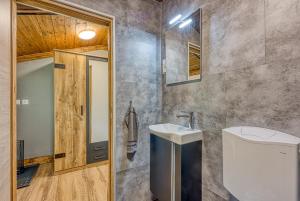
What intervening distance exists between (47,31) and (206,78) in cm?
236

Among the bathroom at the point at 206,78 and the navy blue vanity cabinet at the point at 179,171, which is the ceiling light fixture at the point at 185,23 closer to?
the bathroom at the point at 206,78

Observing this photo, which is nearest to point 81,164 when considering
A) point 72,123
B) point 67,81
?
point 72,123

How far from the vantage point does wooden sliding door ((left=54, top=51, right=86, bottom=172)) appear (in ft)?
9.14

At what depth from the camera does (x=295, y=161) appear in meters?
0.74

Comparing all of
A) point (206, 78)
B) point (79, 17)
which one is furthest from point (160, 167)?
point (79, 17)

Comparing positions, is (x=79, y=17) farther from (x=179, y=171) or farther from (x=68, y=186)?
(x=68, y=186)

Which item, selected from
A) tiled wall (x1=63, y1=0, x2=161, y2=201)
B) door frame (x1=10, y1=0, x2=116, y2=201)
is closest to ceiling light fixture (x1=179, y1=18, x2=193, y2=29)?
tiled wall (x1=63, y1=0, x2=161, y2=201)

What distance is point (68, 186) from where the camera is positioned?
2359mm

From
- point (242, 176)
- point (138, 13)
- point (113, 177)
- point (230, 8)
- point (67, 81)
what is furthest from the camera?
point (67, 81)

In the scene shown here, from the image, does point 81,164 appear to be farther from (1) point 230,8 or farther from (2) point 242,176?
(1) point 230,8

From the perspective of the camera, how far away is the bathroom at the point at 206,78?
96cm

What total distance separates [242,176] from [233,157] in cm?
11

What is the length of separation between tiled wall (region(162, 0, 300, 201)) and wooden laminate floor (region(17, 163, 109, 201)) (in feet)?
5.09

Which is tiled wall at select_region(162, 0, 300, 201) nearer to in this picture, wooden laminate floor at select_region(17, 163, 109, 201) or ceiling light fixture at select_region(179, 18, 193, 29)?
ceiling light fixture at select_region(179, 18, 193, 29)
